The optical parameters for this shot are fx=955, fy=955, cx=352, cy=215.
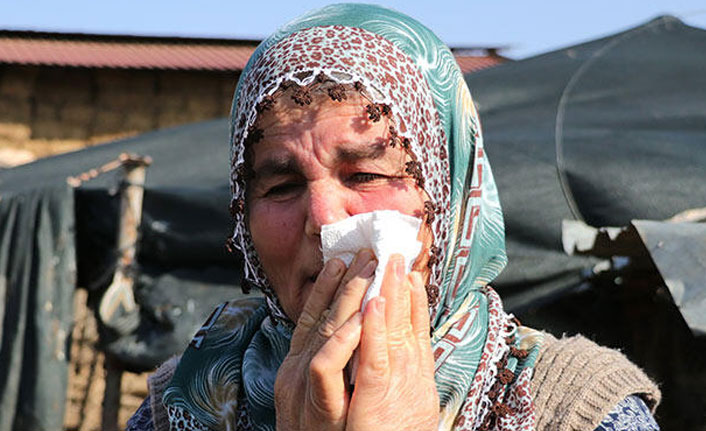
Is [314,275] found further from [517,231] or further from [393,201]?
[517,231]

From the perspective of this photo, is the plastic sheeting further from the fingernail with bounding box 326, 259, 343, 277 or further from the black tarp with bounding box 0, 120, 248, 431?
the fingernail with bounding box 326, 259, 343, 277

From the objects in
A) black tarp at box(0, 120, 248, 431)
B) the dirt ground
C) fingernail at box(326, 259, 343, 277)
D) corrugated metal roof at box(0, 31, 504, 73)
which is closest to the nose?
fingernail at box(326, 259, 343, 277)

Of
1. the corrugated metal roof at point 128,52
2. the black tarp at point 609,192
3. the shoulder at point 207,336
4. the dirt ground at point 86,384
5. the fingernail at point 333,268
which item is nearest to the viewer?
the fingernail at point 333,268

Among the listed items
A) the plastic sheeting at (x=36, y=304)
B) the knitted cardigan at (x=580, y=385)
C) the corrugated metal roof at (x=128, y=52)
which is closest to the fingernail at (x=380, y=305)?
the knitted cardigan at (x=580, y=385)

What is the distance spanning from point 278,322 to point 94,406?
4844 millimetres

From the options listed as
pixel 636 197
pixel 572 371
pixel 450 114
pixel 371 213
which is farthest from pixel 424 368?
pixel 636 197

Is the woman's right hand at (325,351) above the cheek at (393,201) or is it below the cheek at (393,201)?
below

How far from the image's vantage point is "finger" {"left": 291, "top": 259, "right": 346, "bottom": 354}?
1.42 m

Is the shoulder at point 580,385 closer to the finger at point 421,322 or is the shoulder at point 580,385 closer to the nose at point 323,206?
the finger at point 421,322

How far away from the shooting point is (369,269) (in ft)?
4.64

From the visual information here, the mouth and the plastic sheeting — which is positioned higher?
the mouth

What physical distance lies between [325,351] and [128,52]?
330 inches

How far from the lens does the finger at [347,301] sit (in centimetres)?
137

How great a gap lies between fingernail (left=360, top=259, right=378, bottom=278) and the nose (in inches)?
5.7
